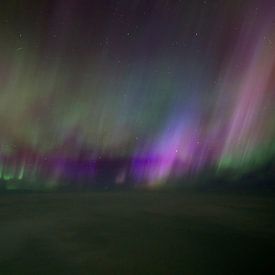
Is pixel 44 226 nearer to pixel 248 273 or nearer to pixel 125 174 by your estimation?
pixel 248 273

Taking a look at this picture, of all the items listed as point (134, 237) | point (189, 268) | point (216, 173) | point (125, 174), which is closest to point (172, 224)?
point (134, 237)

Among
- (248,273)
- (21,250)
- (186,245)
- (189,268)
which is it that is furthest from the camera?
(186,245)

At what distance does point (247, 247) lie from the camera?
40.2 ft

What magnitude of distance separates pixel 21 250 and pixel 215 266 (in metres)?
5.89

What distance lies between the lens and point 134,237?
46.5 ft

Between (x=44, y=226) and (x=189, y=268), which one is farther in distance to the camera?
(x=44, y=226)

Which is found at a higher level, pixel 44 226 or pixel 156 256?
pixel 156 256

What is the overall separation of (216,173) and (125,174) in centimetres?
2064

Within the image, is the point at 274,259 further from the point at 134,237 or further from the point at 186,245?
the point at 134,237

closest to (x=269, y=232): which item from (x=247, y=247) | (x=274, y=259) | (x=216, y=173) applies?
(x=247, y=247)

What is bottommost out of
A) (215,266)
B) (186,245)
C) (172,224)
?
(172,224)

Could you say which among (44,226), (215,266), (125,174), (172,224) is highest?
(215,266)

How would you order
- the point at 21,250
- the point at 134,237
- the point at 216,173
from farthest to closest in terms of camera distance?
the point at 216,173 → the point at 134,237 → the point at 21,250

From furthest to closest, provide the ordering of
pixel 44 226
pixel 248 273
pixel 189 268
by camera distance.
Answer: pixel 44 226 → pixel 189 268 → pixel 248 273
